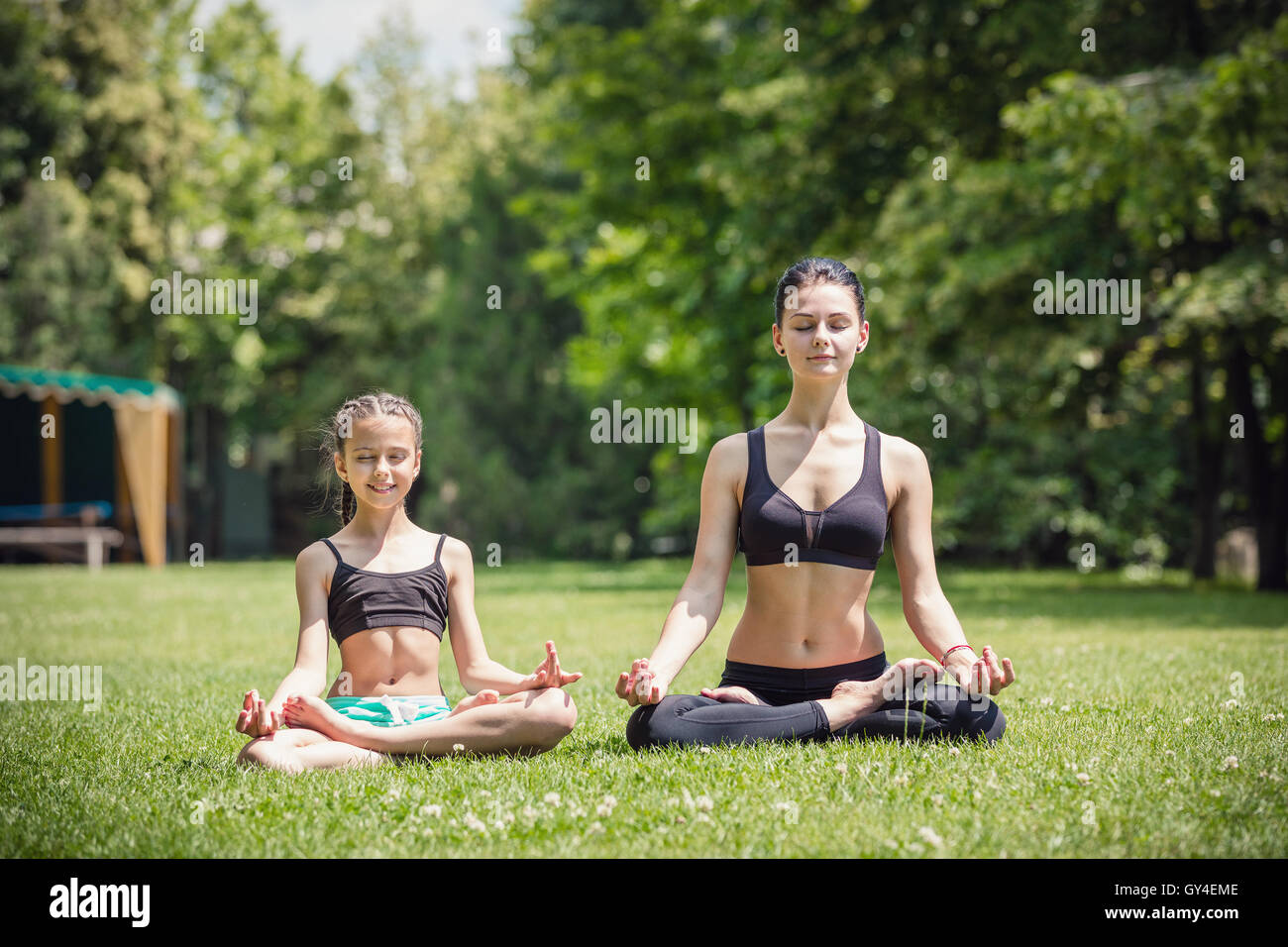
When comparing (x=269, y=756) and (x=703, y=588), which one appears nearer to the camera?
(x=269, y=756)

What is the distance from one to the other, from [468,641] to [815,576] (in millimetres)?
1549

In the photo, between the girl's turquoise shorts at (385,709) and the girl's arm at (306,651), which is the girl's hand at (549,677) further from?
the girl's arm at (306,651)

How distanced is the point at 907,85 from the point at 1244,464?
8.29m

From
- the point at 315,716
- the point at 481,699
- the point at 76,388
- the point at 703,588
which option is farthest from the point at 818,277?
the point at 76,388

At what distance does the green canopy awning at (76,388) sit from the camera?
24953 mm

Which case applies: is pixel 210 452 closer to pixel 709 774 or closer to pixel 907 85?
pixel 907 85

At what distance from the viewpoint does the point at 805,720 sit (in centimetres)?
512

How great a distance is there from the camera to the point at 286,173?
41.8 metres

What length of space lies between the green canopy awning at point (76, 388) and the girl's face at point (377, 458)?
2248 cm

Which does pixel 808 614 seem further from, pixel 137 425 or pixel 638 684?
pixel 137 425

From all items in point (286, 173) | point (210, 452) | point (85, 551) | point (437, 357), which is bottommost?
point (85, 551)

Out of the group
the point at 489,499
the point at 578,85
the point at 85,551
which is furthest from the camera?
the point at 489,499

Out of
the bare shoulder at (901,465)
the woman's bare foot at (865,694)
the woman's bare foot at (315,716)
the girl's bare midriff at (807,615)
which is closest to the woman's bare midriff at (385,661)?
the woman's bare foot at (315,716)
